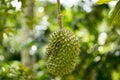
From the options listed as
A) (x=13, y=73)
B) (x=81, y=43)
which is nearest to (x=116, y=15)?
(x=13, y=73)

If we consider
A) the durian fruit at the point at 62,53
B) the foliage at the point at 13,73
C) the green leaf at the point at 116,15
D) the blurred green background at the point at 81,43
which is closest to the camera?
the green leaf at the point at 116,15

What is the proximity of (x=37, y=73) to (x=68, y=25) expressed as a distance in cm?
60

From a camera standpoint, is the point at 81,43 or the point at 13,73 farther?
the point at 81,43

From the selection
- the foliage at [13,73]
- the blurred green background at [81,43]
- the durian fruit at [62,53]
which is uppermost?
the blurred green background at [81,43]

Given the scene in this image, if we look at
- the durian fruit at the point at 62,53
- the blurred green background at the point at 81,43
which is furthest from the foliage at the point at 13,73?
the durian fruit at the point at 62,53

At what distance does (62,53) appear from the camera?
1.54 m

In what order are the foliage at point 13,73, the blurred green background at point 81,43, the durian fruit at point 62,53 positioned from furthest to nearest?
the blurred green background at point 81,43
the foliage at point 13,73
the durian fruit at point 62,53

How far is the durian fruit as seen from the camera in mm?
1522

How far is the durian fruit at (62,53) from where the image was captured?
1.52 m

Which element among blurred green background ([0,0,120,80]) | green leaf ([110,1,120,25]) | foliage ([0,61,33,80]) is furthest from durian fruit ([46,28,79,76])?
blurred green background ([0,0,120,80])

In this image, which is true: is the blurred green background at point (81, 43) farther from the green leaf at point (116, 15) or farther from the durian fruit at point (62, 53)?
the green leaf at point (116, 15)

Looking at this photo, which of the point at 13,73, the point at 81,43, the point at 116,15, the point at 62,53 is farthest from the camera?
the point at 81,43

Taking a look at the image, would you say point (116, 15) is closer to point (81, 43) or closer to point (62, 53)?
point (62, 53)

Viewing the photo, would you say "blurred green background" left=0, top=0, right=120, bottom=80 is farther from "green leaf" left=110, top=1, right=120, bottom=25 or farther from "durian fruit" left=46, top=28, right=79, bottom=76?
"green leaf" left=110, top=1, right=120, bottom=25
